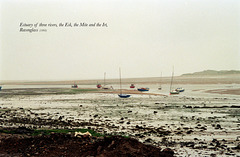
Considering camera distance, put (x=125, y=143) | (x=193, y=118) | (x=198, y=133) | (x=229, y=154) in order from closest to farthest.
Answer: (x=125, y=143) < (x=229, y=154) < (x=198, y=133) < (x=193, y=118)

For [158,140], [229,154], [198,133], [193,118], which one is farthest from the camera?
[193,118]

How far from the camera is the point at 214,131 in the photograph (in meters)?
12.3

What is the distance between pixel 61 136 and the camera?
8.43 meters

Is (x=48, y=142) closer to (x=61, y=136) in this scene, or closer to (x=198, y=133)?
(x=61, y=136)

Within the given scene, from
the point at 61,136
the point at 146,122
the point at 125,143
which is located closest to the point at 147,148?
the point at 125,143

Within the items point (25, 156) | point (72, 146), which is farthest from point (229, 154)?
point (25, 156)

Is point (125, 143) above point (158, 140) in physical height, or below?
above

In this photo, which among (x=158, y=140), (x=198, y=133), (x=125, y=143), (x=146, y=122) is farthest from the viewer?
(x=146, y=122)

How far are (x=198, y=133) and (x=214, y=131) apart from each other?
108 centimetres

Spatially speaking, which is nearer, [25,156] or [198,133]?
[25,156]

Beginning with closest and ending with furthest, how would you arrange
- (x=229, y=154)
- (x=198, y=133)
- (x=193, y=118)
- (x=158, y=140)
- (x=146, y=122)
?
(x=229, y=154)
(x=158, y=140)
(x=198, y=133)
(x=146, y=122)
(x=193, y=118)

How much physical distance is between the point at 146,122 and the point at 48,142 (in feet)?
26.4

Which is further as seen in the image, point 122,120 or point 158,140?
point 122,120

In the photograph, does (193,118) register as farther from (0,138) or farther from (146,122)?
(0,138)
